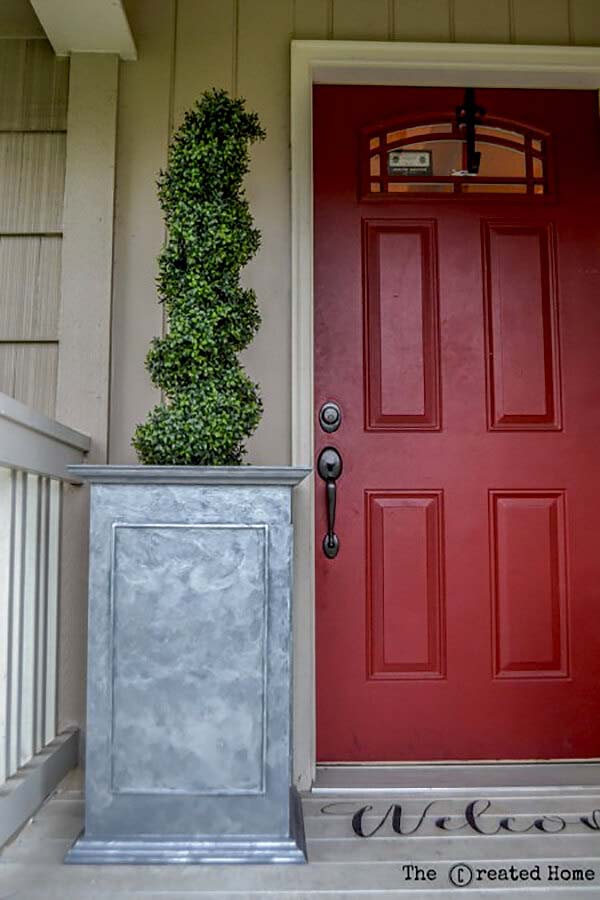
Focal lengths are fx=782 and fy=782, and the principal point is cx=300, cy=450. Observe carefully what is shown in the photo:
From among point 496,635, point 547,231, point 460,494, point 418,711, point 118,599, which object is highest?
point 547,231

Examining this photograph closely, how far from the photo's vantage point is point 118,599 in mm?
1630

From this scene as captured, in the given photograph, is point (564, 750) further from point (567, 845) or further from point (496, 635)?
point (567, 845)

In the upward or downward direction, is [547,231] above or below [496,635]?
above

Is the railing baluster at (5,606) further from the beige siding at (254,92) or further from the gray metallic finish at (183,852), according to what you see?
the beige siding at (254,92)

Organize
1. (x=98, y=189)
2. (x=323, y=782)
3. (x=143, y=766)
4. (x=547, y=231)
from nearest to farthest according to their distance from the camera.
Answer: (x=143, y=766)
(x=323, y=782)
(x=98, y=189)
(x=547, y=231)

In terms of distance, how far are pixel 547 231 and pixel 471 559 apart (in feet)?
3.30

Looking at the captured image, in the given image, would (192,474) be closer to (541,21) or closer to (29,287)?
(29,287)

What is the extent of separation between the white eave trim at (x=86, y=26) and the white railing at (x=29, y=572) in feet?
3.60

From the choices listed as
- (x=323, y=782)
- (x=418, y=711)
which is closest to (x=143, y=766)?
(x=323, y=782)

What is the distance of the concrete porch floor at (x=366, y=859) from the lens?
1480mm

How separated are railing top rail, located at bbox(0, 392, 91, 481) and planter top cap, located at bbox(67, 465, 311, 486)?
0.12m

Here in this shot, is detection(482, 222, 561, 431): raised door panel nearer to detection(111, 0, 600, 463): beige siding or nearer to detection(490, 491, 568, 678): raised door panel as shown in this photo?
detection(490, 491, 568, 678): raised door panel

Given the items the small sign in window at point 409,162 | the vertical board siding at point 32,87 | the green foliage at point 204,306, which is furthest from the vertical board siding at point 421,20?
the vertical board siding at point 32,87

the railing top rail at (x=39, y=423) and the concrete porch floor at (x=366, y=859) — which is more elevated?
the railing top rail at (x=39, y=423)
